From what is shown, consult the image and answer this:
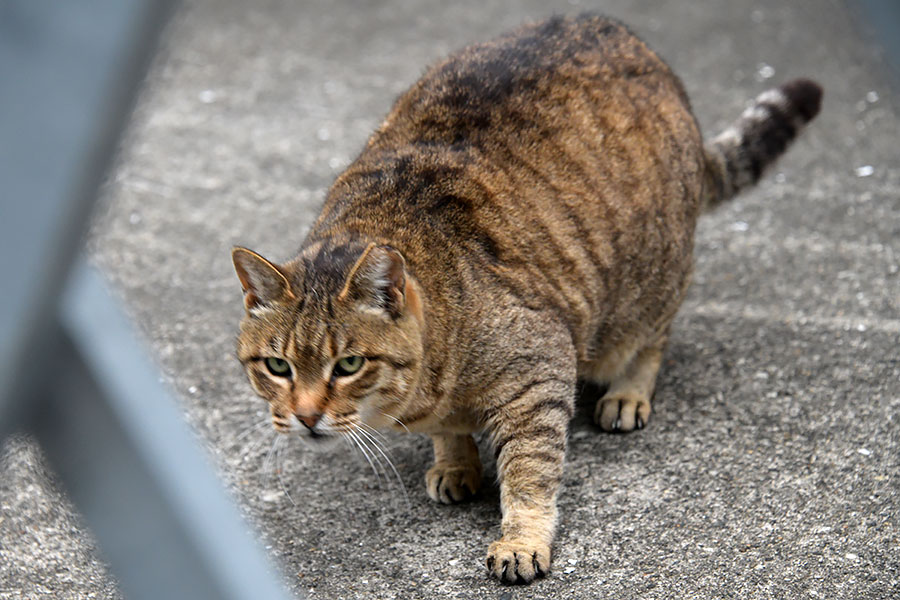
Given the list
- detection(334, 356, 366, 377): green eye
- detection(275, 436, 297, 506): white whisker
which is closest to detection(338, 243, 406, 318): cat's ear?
detection(334, 356, 366, 377): green eye

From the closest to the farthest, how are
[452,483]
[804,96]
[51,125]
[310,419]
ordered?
[51,125], [310,419], [452,483], [804,96]

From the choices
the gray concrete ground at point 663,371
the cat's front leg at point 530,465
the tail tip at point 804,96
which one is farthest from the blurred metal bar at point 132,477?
the tail tip at point 804,96

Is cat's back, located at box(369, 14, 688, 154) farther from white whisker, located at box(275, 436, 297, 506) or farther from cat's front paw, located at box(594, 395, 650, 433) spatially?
white whisker, located at box(275, 436, 297, 506)

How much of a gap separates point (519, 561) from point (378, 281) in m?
0.86

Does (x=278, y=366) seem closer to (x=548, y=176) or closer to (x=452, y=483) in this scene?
(x=452, y=483)

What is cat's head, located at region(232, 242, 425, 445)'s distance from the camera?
2627 millimetres

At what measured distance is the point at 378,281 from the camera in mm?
2633

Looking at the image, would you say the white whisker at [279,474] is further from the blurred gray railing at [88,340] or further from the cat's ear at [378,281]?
the blurred gray railing at [88,340]

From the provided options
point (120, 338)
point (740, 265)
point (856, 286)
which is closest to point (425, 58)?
point (740, 265)

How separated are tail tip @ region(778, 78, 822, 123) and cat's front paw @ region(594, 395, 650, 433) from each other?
1.41 meters

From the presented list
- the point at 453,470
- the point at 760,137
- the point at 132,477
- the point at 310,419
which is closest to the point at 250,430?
the point at 453,470

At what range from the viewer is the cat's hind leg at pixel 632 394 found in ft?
11.2

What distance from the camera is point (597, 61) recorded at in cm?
345

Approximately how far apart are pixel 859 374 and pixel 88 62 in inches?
137
